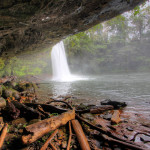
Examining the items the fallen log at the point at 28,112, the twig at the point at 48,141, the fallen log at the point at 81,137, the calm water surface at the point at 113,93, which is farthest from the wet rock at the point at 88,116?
the calm water surface at the point at 113,93

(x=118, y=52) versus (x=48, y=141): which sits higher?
(x=118, y=52)

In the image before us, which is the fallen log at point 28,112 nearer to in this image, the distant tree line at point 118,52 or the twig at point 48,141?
the twig at point 48,141

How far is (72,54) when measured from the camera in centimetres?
3303

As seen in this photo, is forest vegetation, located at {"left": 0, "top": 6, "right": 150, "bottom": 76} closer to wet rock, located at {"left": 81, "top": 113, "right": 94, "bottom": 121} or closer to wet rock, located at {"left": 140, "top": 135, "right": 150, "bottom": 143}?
wet rock, located at {"left": 81, "top": 113, "right": 94, "bottom": 121}

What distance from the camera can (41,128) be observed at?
217 cm

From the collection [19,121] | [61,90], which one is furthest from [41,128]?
[61,90]

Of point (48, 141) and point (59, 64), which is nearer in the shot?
point (48, 141)

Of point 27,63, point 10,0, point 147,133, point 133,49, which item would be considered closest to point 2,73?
point 27,63

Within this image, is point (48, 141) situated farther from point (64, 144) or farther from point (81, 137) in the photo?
point (81, 137)

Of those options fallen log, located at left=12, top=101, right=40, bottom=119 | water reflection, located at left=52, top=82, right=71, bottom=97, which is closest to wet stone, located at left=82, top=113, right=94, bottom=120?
fallen log, located at left=12, top=101, right=40, bottom=119

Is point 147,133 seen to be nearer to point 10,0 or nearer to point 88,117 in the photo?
point 88,117

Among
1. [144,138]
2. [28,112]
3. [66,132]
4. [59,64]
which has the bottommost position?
[144,138]

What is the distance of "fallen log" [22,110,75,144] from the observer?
76.0 inches

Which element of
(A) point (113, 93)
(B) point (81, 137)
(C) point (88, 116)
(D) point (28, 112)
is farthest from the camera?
(A) point (113, 93)
